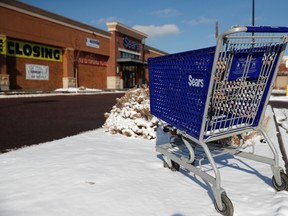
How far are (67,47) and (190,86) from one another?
3084 cm

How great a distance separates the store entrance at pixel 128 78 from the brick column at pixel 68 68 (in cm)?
1259

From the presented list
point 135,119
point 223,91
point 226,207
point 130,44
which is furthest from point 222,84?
point 130,44

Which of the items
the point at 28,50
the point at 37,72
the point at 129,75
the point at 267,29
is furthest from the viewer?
the point at 129,75

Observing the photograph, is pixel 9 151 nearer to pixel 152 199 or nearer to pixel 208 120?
pixel 152 199

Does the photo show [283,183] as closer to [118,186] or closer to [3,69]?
[118,186]

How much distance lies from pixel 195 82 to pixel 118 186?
1271 millimetres

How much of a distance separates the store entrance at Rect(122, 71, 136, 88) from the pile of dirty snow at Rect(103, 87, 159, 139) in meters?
37.9

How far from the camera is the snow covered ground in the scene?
238 cm

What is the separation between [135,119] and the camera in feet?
17.6

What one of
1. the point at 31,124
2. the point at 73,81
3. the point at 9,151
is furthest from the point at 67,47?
the point at 9,151

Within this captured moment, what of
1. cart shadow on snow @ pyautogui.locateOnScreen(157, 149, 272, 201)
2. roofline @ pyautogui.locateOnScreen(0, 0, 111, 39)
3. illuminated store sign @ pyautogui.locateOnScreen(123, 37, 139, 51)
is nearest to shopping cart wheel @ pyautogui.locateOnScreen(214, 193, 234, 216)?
cart shadow on snow @ pyautogui.locateOnScreen(157, 149, 272, 201)

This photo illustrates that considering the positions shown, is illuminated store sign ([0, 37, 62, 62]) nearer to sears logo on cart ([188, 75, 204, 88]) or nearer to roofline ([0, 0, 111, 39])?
roofline ([0, 0, 111, 39])

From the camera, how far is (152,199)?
2574mm

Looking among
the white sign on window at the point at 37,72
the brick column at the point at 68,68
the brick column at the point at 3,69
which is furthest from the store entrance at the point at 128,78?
the brick column at the point at 3,69
